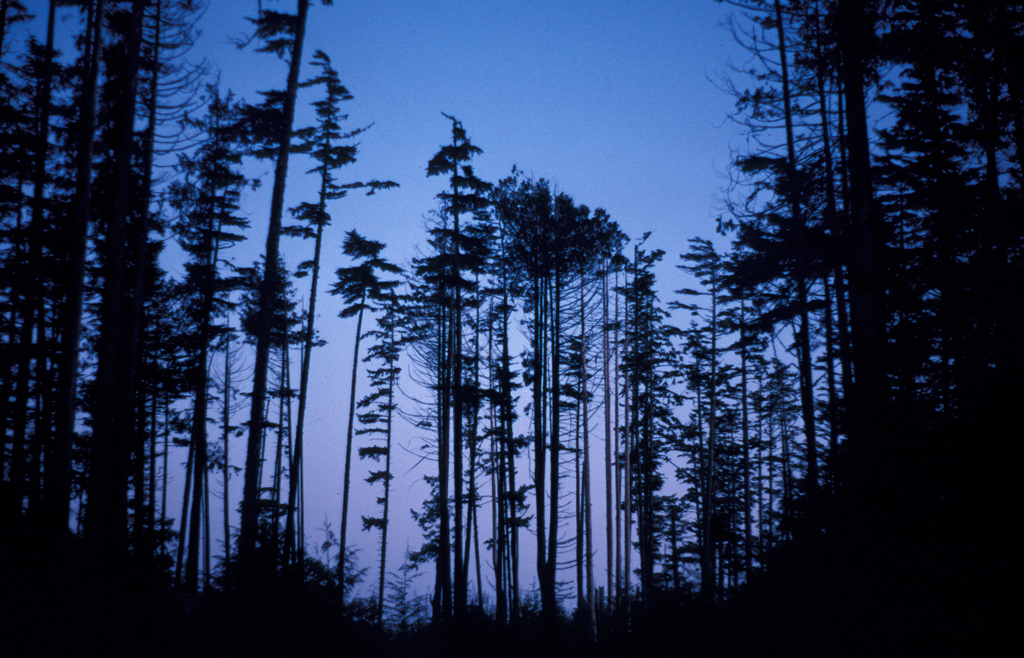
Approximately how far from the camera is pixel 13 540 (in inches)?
322

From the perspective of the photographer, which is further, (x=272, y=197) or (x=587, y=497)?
(x=587, y=497)

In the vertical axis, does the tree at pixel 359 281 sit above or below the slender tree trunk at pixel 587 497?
above

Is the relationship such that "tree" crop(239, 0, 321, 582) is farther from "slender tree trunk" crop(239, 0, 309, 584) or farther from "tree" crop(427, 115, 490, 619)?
"tree" crop(427, 115, 490, 619)

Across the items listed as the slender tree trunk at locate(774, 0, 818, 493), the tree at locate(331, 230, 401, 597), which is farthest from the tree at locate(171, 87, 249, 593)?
the slender tree trunk at locate(774, 0, 818, 493)

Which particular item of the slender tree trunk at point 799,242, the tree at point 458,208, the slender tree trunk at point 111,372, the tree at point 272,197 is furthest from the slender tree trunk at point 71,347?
the slender tree trunk at point 799,242

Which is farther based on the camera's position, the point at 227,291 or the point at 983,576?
the point at 227,291

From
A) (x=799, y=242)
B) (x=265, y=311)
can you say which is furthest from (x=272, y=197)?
(x=799, y=242)

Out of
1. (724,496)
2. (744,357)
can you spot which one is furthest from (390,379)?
(724,496)

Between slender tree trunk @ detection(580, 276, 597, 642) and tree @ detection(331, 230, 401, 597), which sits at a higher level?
tree @ detection(331, 230, 401, 597)

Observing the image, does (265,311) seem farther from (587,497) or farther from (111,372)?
(587,497)

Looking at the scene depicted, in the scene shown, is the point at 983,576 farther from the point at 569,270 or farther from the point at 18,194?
the point at 18,194

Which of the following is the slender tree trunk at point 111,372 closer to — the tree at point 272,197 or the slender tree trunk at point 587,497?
the tree at point 272,197

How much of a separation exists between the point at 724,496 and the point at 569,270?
20859 millimetres

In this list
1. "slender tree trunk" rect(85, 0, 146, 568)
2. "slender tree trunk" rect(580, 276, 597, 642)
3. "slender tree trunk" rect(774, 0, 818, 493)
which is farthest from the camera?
"slender tree trunk" rect(580, 276, 597, 642)
